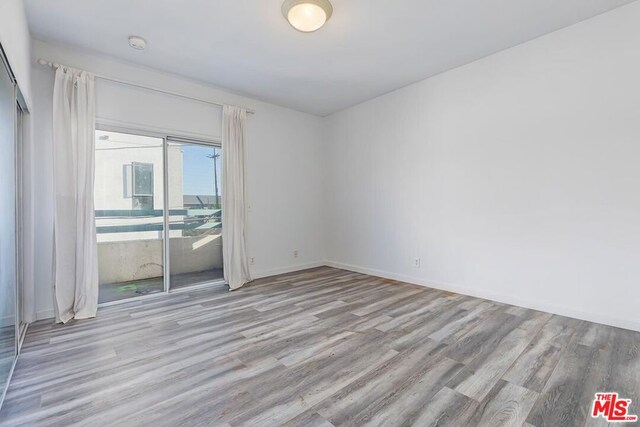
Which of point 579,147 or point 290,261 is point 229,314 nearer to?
point 290,261

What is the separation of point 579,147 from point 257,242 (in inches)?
161

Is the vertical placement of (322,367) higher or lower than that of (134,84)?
lower

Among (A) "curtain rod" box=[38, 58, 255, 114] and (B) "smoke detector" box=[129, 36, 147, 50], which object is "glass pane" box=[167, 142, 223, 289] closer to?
(A) "curtain rod" box=[38, 58, 255, 114]

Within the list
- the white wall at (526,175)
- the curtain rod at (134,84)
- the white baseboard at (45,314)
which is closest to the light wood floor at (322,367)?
the white baseboard at (45,314)

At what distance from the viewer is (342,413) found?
1.55 metres

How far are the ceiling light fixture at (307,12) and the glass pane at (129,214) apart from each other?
2.33 meters

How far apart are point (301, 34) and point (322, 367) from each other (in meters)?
3.00

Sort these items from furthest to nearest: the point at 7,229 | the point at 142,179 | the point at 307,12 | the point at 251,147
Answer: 1. the point at 251,147
2. the point at 142,179
3. the point at 307,12
4. the point at 7,229

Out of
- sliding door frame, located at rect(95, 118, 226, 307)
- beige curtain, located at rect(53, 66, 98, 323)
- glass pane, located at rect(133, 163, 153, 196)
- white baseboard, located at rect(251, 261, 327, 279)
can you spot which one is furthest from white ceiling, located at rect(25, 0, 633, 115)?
white baseboard, located at rect(251, 261, 327, 279)

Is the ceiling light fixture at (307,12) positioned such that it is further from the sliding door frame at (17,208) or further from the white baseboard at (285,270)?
the white baseboard at (285,270)

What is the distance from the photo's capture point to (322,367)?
200 centimetres

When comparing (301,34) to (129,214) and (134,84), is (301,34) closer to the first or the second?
(134,84)

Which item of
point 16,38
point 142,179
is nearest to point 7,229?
point 16,38

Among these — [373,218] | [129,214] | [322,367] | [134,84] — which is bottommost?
[322,367]
